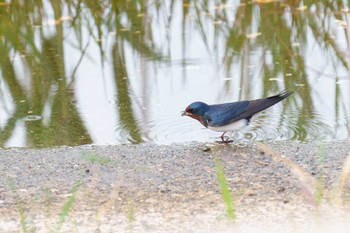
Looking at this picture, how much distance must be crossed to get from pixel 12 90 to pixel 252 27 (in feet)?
8.54

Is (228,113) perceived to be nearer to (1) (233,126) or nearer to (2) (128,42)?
(1) (233,126)

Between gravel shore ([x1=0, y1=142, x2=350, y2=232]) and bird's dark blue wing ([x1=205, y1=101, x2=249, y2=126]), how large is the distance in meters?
0.17

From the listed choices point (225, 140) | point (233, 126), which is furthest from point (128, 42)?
point (233, 126)

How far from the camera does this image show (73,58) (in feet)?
29.0

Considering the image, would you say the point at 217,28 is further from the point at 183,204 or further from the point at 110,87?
the point at 183,204

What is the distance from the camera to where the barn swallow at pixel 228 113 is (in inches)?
245

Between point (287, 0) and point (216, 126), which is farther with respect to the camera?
point (287, 0)

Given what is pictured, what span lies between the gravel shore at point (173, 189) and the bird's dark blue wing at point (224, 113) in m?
0.17

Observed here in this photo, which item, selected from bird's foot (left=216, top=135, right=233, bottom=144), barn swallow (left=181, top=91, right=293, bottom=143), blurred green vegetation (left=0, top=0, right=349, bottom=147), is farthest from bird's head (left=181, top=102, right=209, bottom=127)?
blurred green vegetation (left=0, top=0, right=349, bottom=147)

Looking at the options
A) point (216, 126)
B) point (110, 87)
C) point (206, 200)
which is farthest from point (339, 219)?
point (110, 87)

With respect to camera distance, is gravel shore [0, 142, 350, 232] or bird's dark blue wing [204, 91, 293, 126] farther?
bird's dark blue wing [204, 91, 293, 126]

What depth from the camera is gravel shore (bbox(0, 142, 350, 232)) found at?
4562 millimetres

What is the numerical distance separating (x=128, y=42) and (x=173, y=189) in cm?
416

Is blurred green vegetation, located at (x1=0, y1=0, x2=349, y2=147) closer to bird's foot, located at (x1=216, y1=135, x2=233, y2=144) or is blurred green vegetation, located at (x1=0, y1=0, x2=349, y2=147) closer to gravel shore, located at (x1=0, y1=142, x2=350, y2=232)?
bird's foot, located at (x1=216, y1=135, x2=233, y2=144)
